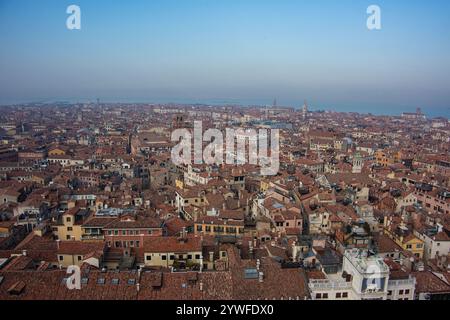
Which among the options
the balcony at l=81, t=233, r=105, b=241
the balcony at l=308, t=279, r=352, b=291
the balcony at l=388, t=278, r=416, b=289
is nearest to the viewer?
the balcony at l=308, t=279, r=352, b=291

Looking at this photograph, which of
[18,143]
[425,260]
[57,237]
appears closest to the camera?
[425,260]

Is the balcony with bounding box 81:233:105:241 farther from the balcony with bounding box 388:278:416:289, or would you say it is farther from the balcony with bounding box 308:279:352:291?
the balcony with bounding box 388:278:416:289

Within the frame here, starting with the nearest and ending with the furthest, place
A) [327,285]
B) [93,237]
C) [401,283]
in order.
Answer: [327,285], [401,283], [93,237]

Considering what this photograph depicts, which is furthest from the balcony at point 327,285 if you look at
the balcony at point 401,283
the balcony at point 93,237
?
the balcony at point 93,237

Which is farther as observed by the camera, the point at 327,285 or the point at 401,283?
the point at 401,283

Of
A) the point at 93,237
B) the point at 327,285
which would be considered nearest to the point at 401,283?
the point at 327,285

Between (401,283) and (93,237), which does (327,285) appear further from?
(93,237)

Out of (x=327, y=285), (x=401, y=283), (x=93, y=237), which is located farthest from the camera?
(x=93, y=237)

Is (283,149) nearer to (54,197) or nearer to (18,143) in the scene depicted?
(54,197)

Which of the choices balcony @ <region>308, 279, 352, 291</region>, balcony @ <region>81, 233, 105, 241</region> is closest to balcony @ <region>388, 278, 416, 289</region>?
balcony @ <region>308, 279, 352, 291</region>

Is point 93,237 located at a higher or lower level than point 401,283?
lower

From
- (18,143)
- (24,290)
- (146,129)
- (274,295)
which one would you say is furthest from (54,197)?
(146,129)
